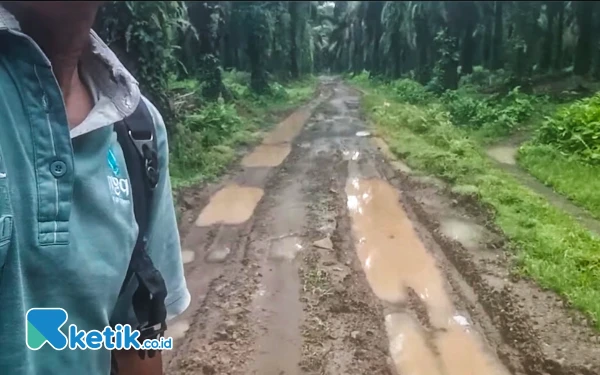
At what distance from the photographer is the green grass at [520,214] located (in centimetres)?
344

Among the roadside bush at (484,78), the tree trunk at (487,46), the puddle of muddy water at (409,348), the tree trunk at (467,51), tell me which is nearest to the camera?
the puddle of muddy water at (409,348)

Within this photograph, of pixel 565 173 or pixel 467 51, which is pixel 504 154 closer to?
pixel 565 173

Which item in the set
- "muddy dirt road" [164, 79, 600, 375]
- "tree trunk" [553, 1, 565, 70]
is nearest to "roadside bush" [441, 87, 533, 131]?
"tree trunk" [553, 1, 565, 70]

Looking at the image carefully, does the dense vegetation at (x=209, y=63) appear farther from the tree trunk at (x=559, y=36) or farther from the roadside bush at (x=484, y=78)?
the roadside bush at (x=484, y=78)

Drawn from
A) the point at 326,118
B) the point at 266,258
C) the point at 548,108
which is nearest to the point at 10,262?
the point at 266,258

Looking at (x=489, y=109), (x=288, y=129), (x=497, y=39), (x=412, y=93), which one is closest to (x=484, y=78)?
(x=489, y=109)

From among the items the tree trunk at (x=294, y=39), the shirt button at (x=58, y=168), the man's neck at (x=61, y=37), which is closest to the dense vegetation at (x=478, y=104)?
the man's neck at (x=61, y=37)

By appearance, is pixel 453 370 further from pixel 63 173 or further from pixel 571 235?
pixel 63 173

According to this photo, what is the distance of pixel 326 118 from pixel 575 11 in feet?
26.9

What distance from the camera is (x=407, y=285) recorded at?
393 centimetres

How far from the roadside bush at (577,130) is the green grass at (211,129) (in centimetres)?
349

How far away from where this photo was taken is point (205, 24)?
10906 mm

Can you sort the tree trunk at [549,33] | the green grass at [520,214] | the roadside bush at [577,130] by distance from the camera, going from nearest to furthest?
the green grass at [520,214] → the roadside bush at [577,130] → the tree trunk at [549,33]

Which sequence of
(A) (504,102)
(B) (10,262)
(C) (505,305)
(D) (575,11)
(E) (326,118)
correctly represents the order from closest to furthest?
(B) (10,262), (C) (505,305), (D) (575,11), (A) (504,102), (E) (326,118)
